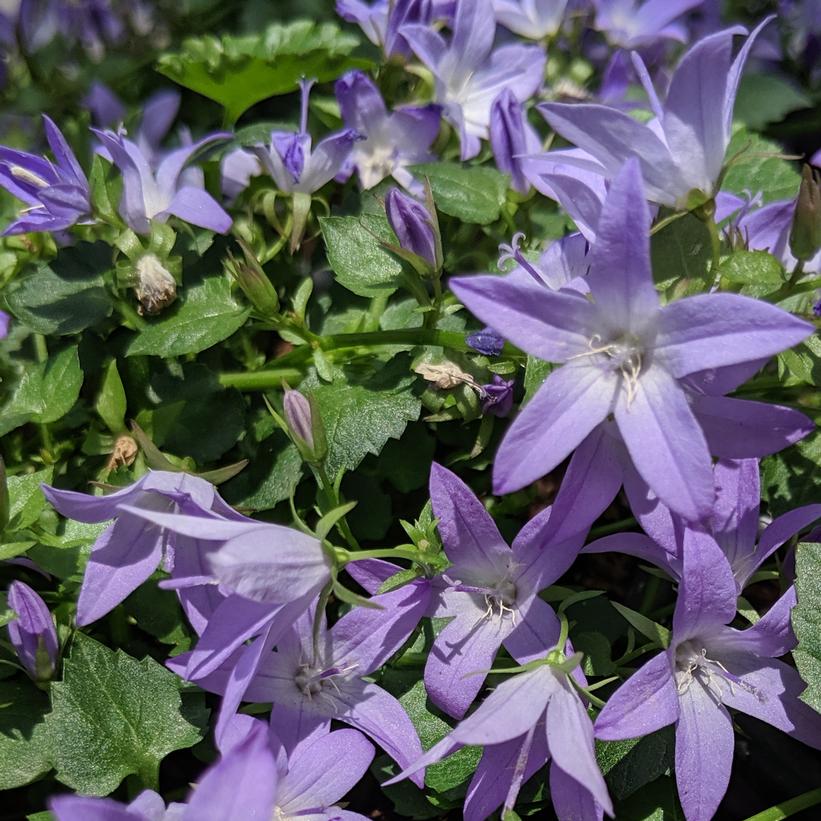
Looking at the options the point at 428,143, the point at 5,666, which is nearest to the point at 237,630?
the point at 5,666

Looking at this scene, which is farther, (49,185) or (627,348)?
(49,185)

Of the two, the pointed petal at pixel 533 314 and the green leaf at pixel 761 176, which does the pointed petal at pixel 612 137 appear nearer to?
the pointed petal at pixel 533 314

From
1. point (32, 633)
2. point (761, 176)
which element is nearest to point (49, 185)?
point (32, 633)

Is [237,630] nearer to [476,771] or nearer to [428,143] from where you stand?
[476,771]

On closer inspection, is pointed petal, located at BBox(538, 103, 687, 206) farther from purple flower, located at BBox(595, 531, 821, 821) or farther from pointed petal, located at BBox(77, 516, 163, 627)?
pointed petal, located at BBox(77, 516, 163, 627)

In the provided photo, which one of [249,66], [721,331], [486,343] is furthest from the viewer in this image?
[249,66]

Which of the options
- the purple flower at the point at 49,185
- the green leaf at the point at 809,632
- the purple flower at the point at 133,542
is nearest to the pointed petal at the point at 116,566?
the purple flower at the point at 133,542

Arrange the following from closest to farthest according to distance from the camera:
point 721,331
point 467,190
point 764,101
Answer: point 721,331 → point 467,190 → point 764,101

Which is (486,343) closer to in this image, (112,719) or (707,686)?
(707,686)
